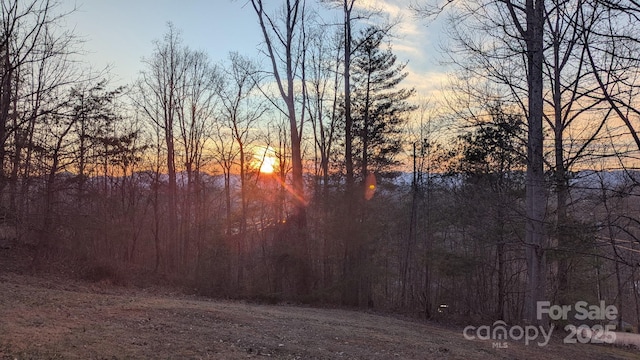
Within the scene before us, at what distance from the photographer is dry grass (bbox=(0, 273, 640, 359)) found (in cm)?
503

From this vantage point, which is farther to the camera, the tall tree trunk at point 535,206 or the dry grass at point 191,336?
the tall tree trunk at point 535,206

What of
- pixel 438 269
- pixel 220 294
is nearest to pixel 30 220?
pixel 220 294

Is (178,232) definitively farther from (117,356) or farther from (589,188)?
(589,188)

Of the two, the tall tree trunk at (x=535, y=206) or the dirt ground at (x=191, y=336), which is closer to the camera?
the dirt ground at (x=191, y=336)

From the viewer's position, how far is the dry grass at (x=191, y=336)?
503 centimetres

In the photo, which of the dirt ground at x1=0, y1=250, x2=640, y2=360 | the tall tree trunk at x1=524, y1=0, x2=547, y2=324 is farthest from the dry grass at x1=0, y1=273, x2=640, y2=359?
the tall tree trunk at x1=524, y1=0, x2=547, y2=324

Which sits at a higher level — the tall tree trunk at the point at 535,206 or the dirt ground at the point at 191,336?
the tall tree trunk at the point at 535,206

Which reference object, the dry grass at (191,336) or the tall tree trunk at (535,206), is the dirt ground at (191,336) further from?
the tall tree trunk at (535,206)

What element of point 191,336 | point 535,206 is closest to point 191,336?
point 191,336

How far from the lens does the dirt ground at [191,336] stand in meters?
5.02

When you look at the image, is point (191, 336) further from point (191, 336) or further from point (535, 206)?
point (535, 206)

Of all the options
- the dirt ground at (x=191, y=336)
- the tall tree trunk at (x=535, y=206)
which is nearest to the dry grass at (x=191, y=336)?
the dirt ground at (x=191, y=336)

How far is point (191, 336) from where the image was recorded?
6.19 m

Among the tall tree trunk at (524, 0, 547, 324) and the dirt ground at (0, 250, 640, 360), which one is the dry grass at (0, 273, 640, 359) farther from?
the tall tree trunk at (524, 0, 547, 324)
